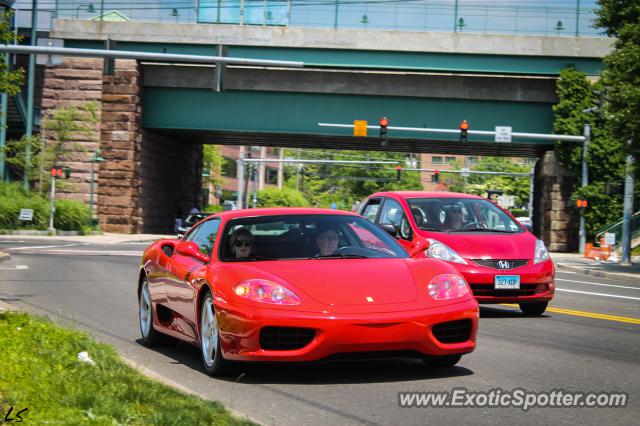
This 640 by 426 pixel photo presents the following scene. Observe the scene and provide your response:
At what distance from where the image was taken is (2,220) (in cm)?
4328

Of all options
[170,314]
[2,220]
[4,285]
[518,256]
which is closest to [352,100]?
[2,220]

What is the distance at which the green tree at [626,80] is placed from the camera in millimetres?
28859

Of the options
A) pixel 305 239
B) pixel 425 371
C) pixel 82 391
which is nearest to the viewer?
pixel 82 391

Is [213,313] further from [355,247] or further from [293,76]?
[293,76]

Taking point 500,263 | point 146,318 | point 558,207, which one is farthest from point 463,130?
point 146,318

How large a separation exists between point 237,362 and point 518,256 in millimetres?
6302

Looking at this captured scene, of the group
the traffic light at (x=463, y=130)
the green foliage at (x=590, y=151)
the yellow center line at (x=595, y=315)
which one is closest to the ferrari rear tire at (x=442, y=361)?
the yellow center line at (x=595, y=315)

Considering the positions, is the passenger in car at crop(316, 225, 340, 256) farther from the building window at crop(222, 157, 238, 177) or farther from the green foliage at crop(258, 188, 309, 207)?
the building window at crop(222, 157, 238, 177)

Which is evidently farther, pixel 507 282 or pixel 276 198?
pixel 276 198

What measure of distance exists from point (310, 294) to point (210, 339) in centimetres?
96

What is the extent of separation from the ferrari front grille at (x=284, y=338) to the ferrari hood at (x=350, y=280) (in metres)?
0.28

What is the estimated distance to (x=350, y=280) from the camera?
7.74 meters

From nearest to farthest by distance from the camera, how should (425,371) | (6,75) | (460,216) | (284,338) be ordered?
1. (284,338)
2. (425,371)
3. (460,216)
4. (6,75)

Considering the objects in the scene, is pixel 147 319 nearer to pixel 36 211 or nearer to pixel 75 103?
pixel 36 211
